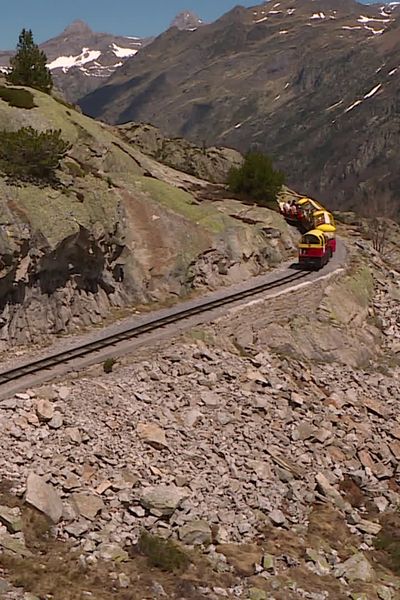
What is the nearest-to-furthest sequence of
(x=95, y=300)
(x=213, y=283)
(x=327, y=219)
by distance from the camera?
(x=95, y=300)
(x=213, y=283)
(x=327, y=219)

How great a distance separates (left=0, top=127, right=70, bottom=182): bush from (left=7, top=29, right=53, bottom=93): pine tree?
64.6 ft

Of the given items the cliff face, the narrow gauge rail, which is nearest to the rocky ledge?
the narrow gauge rail

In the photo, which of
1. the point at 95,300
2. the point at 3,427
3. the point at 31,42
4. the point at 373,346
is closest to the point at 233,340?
the point at 95,300

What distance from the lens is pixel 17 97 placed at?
40.8m

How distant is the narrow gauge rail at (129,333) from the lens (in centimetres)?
2513

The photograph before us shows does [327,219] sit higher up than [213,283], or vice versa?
[327,219]

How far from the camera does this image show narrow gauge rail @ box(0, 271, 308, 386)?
2513cm

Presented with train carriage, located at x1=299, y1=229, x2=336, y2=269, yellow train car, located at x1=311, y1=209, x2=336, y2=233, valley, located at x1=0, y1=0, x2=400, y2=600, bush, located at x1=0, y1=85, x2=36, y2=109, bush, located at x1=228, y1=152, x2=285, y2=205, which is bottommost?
valley, located at x1=0, y1=0, x2=400, y2=600

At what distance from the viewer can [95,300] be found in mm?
33312

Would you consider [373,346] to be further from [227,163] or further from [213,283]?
[227,163]

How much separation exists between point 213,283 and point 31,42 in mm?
28005

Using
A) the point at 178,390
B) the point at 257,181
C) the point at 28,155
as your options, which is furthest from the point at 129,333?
the point at 257,181

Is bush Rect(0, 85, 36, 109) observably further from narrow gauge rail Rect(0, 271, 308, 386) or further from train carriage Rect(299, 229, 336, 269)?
train carriage Rect(299, 229, 336, 269)

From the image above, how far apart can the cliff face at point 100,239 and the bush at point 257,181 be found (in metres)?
5.78
